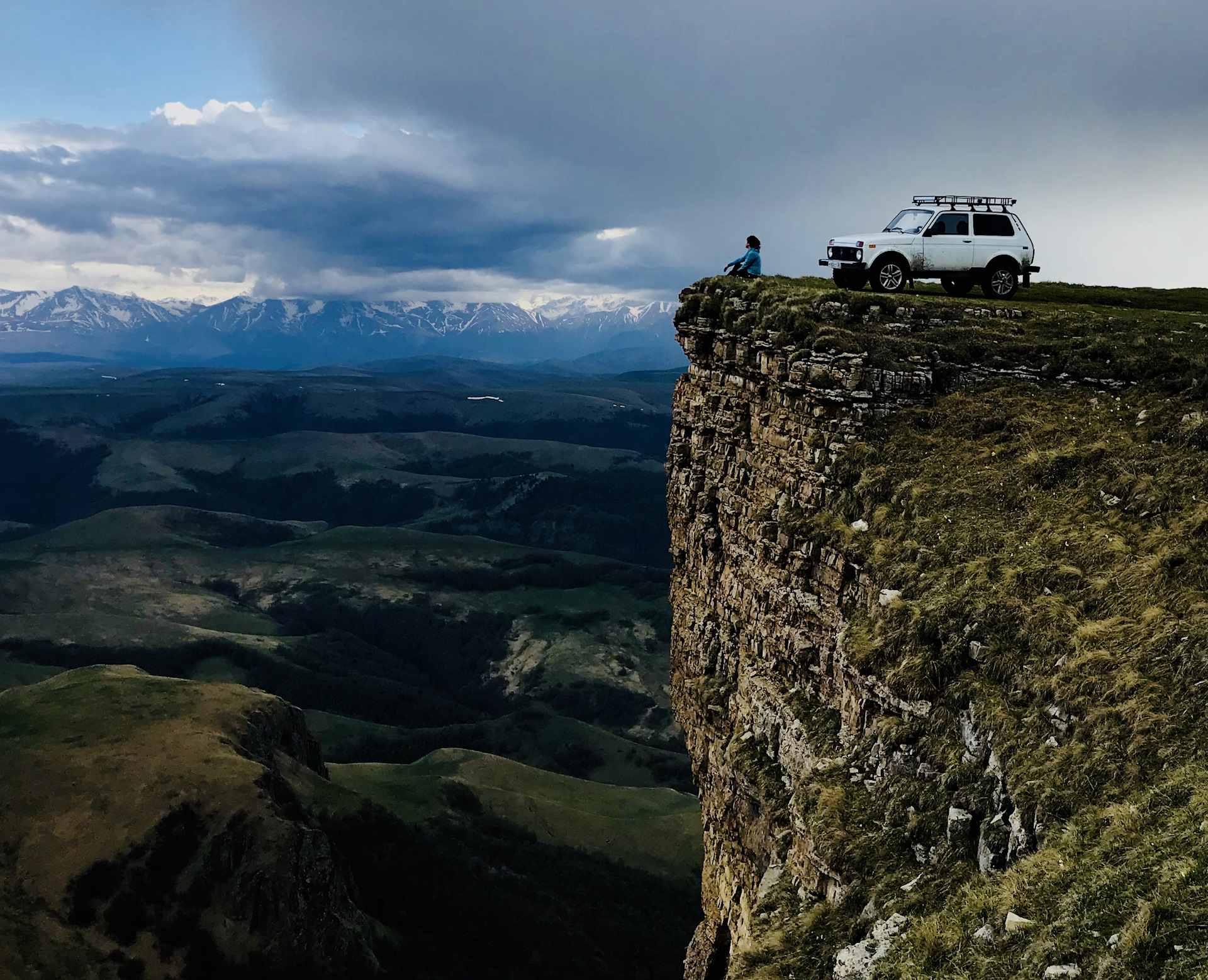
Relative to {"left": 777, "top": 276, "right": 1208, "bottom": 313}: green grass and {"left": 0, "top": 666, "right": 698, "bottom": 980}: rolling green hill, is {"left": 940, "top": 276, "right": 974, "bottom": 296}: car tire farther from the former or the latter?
{"left": 0, "top": 666, "right": 698, "bottom": 980}: rolling green hill

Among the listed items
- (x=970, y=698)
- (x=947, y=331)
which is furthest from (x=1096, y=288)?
(x=970, y=698)

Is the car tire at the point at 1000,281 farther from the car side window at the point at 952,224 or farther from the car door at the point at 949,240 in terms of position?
the car side window at the point at 952,224

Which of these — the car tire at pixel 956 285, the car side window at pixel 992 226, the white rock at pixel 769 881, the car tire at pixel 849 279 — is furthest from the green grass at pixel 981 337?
the white rock at pixel 769 881

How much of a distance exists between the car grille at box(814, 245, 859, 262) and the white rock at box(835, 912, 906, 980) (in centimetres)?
2645

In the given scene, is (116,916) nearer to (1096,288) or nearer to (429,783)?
(429,783)

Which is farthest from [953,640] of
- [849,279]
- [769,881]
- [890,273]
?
[849,279]

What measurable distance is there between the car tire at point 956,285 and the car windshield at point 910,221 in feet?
7.81

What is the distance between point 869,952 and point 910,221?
28328 mm

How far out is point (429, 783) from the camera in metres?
152

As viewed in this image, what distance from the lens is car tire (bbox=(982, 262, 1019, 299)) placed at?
109 feet

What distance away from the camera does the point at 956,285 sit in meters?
34.9

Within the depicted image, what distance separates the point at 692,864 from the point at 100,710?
4018 inches

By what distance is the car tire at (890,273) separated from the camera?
110 feet

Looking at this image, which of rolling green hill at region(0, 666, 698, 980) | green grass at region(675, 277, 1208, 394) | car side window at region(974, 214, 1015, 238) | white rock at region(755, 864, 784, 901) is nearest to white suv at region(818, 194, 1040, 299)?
car side window at region(974, 214, 1015, 238)
